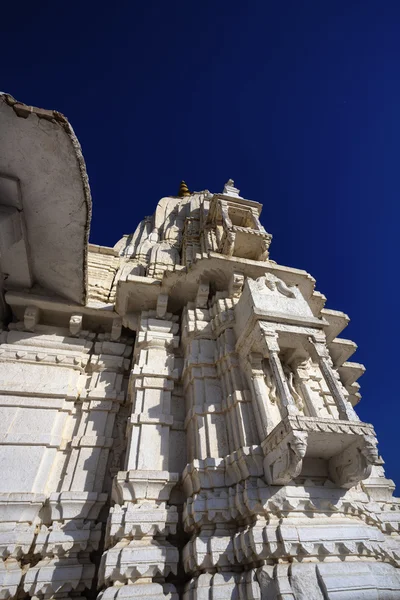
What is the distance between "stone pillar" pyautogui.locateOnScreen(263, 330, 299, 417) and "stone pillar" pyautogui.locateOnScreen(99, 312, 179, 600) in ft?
7.40

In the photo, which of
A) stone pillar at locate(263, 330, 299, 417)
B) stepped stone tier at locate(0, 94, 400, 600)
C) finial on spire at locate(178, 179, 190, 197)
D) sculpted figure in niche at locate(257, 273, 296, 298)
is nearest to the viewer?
stepped stone tier at locate(0, 94, 400, 600)

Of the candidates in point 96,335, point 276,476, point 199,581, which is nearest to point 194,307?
point 96,335

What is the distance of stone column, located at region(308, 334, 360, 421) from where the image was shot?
4969 mm

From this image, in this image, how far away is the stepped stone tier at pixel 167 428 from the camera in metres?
Answer: 4.20

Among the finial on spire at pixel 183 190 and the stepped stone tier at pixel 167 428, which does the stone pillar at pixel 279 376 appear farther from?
the finial on spire at pixel 183 190

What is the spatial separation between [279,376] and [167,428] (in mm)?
2388

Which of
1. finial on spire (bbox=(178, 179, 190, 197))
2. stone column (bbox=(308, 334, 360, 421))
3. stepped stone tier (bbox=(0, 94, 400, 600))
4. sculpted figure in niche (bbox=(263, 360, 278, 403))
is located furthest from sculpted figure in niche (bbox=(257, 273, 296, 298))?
finial on spire (bbox=(178, 179, 190, 197))

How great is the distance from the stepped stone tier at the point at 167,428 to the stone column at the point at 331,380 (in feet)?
0.08

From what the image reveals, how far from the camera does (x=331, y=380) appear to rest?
542 centimetres

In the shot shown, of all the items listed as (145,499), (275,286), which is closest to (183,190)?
(275,286)

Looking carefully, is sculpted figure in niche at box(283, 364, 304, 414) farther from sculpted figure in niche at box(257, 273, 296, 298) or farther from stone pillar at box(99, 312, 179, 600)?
stone pillar at box(99, 312, 179, 600)

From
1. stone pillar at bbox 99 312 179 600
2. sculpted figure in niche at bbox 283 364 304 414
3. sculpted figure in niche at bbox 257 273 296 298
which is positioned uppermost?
sculpted figure in niche at bbox 257 273 296 298

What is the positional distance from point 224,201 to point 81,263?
18.9 feet

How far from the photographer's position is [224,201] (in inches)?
439
